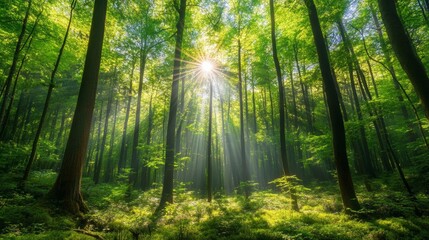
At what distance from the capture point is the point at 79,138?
676 centimetres

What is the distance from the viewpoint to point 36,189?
9.98 meters

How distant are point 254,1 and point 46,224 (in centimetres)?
1620

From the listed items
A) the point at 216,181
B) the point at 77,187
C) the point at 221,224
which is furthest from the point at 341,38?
the point at 216,181

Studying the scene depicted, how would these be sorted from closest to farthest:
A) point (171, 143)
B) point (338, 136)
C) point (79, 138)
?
point (79, 138), point (338, 136), point (171, 143)

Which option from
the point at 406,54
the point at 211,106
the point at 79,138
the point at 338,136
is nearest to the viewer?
the point at 406,54

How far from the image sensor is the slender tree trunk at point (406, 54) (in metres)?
3.84

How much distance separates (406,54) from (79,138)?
846 centimetres

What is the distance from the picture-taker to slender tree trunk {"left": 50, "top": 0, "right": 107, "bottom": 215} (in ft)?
20.7

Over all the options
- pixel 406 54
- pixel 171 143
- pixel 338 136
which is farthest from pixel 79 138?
pixel 338 136

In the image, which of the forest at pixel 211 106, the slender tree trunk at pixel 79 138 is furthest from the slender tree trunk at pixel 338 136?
the slender tree trunk at pixel 79 138

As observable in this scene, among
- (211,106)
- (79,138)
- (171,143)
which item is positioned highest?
(211,106)

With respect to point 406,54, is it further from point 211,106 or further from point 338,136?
point 211,106

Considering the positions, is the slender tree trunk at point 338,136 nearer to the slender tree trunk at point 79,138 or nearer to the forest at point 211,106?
the forest at point 211,106

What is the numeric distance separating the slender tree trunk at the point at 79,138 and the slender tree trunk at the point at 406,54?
822 centimetres
